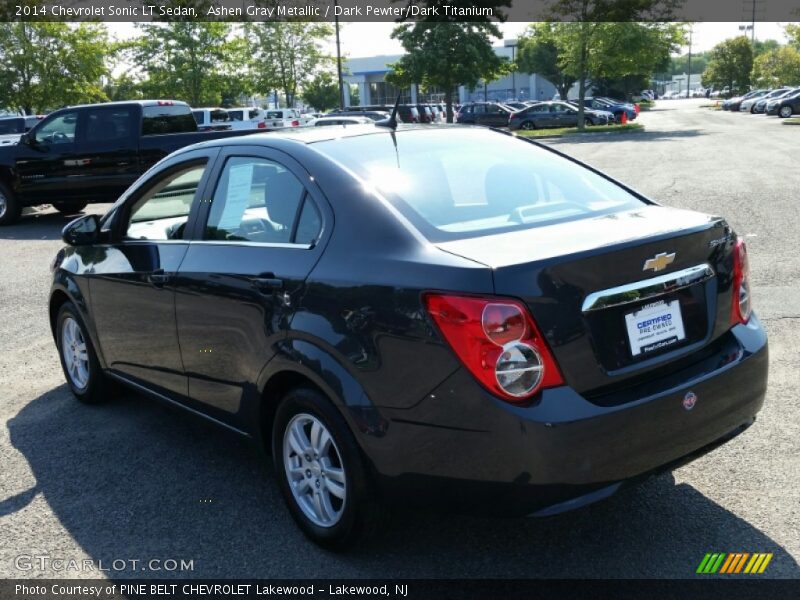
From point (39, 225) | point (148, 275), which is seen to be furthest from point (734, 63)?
point (148, 275)

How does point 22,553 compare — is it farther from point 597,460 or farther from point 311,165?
point 597,460

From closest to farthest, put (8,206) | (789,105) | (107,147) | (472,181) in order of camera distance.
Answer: (472,181) < (107,147) < (8,206) < (789,105)

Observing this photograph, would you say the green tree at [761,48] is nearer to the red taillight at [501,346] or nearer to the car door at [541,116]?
the car door at [541,116]

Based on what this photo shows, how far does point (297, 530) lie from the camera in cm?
373

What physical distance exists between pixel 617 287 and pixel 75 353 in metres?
3.95

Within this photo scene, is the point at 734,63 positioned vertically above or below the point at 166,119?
above

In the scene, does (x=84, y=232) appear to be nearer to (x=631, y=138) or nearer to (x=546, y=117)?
(x=631, y=138)

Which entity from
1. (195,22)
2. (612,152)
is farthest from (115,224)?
(195,22)

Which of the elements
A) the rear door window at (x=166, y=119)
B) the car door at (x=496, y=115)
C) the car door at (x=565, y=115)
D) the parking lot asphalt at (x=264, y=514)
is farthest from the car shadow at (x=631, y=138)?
the parking lot asphalt at (x=264, y=514)

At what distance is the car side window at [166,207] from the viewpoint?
4.47 m

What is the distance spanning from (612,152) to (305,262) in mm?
23397

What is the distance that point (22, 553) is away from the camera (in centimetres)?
368

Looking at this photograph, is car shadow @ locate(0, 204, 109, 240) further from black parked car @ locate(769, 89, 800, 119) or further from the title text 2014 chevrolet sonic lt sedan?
black parked car @ locate(769, 89, 800, 119)

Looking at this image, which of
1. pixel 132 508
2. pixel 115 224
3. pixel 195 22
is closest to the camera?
pixel 132 508
